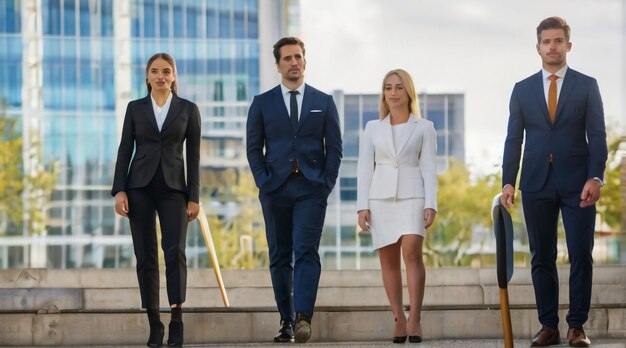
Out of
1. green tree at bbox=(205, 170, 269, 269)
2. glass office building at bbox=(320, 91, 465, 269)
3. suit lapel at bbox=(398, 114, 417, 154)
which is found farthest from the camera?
glass office building at bbox=(320, 91, 465, 269)

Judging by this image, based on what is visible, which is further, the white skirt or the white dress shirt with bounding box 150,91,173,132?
the white skirt

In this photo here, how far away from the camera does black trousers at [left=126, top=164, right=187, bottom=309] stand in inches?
431

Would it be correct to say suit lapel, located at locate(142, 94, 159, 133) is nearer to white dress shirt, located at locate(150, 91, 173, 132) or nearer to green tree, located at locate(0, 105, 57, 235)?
white dress shirt, located at locate(150, 91, 173, 132)

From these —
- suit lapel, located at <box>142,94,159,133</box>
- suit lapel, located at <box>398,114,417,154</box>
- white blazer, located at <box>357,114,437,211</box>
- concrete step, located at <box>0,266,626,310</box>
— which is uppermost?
suit lapel, located at <box>142,94,159,133</box>

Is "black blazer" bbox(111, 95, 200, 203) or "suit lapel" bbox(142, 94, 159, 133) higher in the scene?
"suit lapel" bbox(142, 94, 159, 133)

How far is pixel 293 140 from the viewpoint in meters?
11.3

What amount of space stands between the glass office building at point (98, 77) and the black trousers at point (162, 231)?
2863 inches

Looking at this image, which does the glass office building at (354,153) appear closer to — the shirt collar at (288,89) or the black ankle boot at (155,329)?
the shirt collar at (288,89)

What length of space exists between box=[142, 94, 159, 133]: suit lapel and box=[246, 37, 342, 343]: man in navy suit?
68cm

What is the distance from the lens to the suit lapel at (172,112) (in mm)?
10984

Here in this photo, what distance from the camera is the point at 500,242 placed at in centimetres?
853

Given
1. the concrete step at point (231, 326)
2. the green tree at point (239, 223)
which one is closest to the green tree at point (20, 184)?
the green tree at point (239, 223)

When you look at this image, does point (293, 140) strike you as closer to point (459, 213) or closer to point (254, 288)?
point (254, 288)

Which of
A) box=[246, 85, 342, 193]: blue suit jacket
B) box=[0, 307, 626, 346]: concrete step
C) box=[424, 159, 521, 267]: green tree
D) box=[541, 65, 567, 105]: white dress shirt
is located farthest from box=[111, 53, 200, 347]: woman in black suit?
box=[424, 159, 521, 267]: green tree
